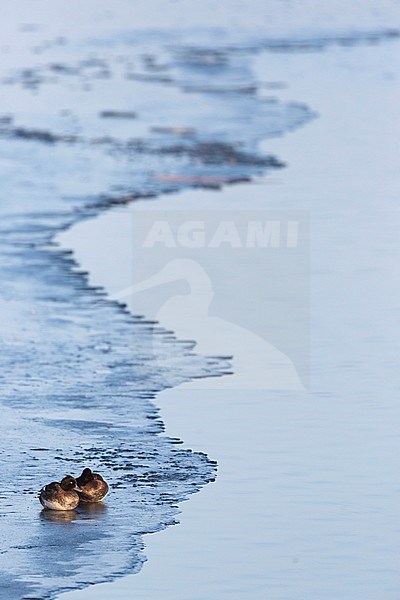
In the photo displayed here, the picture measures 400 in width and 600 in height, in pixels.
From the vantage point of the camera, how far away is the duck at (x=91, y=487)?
5.95 m

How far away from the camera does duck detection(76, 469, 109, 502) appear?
19.5 ft

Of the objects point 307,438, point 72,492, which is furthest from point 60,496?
point 307,438

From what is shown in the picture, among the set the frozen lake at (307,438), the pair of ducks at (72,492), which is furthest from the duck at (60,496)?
the frozen lake at (307,438)

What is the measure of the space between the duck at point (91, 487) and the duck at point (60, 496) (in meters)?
0.03

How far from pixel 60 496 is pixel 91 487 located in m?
0.13

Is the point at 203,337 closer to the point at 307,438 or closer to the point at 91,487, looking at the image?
the point at 307,438

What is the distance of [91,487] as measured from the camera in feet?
19.6

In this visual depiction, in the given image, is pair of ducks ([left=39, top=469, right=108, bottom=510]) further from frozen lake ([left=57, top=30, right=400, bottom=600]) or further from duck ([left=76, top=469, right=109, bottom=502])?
frozen lake ([left=57, top=30, right=400, bottom=600])

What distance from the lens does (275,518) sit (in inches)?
231

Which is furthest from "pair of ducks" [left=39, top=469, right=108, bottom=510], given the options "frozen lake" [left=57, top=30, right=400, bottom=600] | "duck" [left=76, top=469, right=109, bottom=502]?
"frozen lake" [left=57, top=30, right=400, bottom=600]

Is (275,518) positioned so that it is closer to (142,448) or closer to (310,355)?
(142,448)

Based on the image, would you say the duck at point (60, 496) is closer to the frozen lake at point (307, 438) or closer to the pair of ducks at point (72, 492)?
the pair of ducks at point (72, 492)

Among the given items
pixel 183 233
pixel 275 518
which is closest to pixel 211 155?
pixel 183 233

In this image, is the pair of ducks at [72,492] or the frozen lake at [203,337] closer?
the frozen lake at [203,337]
